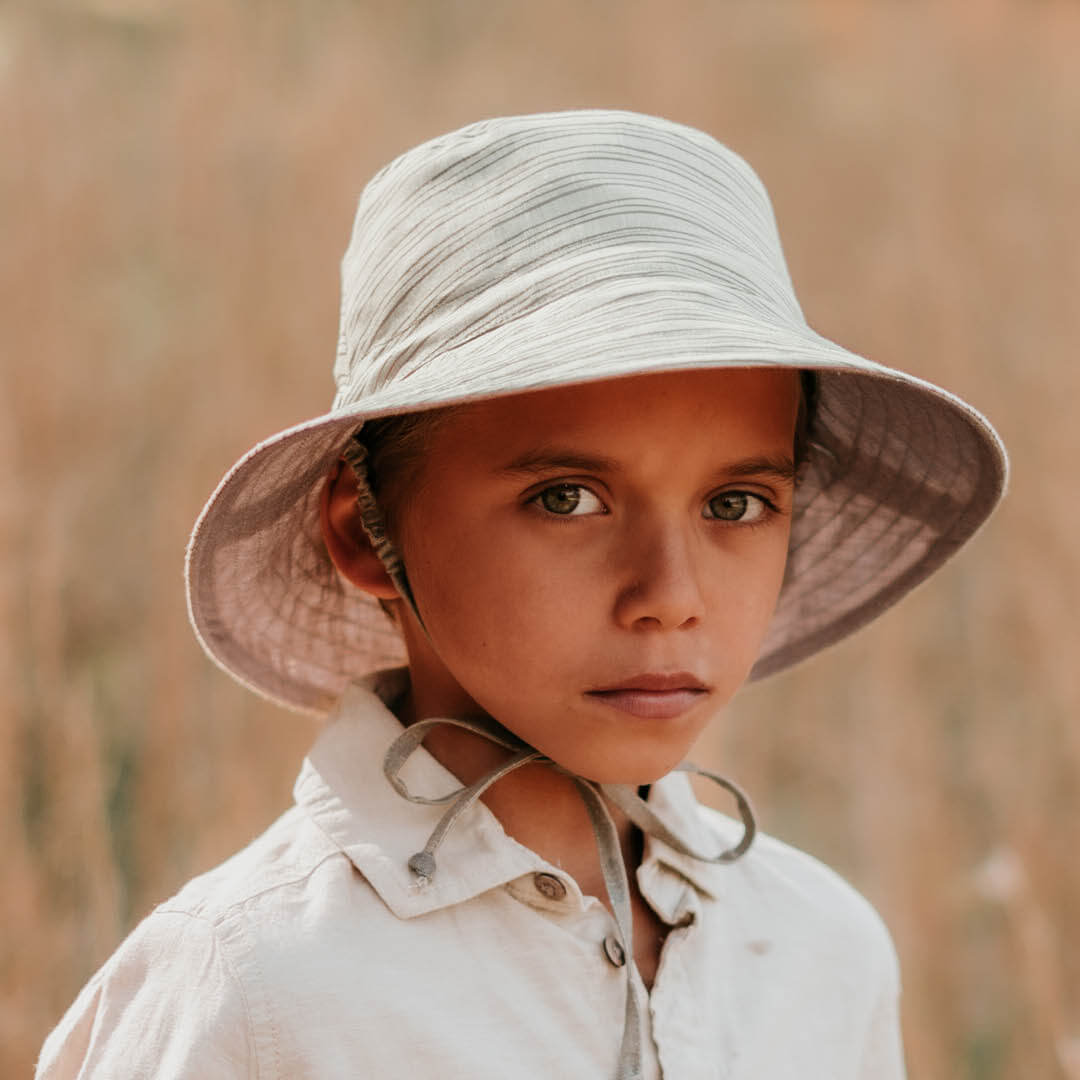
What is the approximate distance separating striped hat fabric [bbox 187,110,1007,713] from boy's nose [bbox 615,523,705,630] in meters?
0.14

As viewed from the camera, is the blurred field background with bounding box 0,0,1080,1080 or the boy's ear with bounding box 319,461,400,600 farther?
the blurred field background with bounding box 0,0,1080,1080

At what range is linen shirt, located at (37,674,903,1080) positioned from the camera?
42.6 inches

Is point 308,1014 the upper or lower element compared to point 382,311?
lower

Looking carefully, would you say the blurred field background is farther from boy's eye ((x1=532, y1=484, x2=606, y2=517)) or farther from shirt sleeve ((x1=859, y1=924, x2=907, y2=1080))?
boy's eye ((x1=532, y1=484, x2=606, y2=517))

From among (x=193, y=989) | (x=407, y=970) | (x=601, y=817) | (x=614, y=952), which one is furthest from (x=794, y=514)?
(x=193, y=989)

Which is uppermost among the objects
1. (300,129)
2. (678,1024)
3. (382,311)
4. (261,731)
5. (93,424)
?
(382,311)

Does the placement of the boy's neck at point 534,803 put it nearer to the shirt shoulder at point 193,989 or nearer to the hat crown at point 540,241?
→ the shirt shoulder at point 193,989

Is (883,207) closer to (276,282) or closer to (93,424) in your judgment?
(276,282)

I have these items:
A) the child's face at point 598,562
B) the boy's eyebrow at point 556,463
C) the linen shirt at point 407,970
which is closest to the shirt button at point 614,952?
the linen shirt at point 407,970

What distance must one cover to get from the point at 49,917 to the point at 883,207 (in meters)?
2.65

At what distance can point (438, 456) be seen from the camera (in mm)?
1198

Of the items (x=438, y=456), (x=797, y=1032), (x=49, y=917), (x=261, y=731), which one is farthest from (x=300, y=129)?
(x=797, y=1032)

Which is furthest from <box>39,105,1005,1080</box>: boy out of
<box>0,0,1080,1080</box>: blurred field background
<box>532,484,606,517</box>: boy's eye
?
<box>0,0,1080,1080</box>: blurred field background

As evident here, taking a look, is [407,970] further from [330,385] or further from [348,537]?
[330,385]
